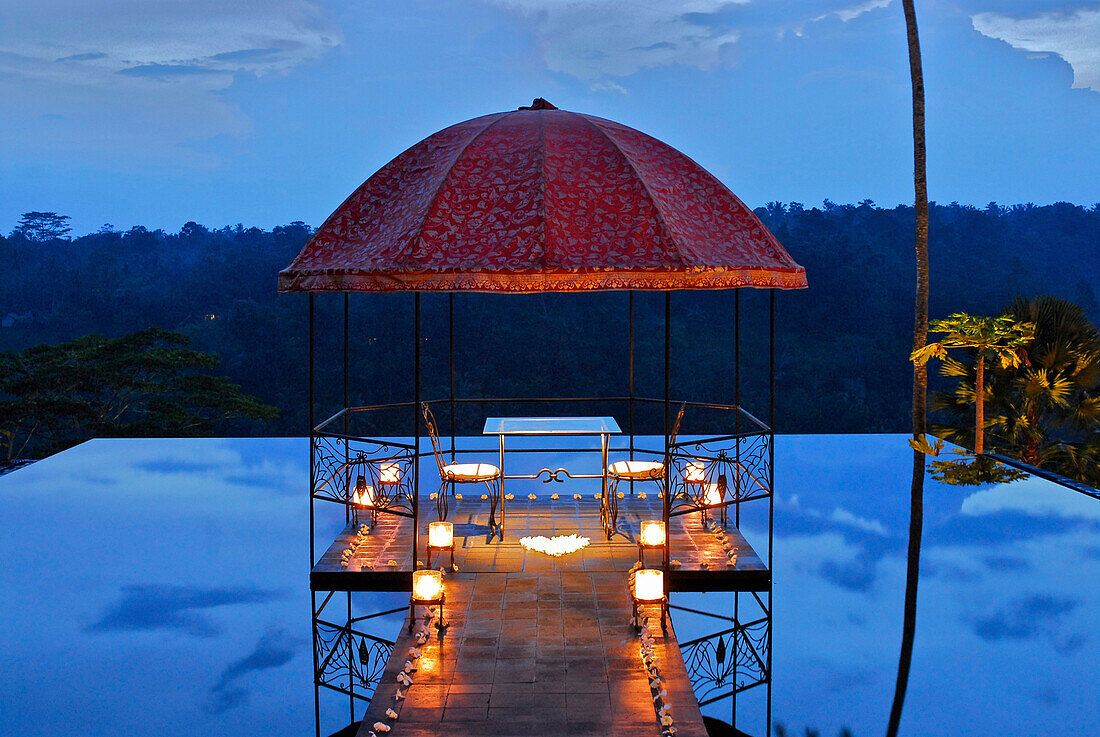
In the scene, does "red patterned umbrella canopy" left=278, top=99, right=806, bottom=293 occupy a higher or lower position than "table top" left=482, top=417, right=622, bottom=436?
higher

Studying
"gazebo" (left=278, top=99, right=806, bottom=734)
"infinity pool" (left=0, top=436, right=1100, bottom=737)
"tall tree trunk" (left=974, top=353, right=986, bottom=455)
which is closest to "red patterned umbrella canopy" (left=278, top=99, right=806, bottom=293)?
"gazebo" (left=278, top=99, right=806, bottom=734)

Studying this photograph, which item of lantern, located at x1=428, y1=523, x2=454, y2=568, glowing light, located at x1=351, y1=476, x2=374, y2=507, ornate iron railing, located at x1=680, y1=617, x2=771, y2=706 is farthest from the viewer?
glowing light, located at x1=351, y1=476, x2=374, y2=507

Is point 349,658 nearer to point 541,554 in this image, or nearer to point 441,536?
point 441,536

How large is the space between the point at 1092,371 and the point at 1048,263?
58.0 ft

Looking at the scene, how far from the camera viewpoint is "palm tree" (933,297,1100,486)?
9.43m

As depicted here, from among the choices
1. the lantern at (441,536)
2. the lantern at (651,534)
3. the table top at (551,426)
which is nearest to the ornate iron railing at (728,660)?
the lantern at (651,534)

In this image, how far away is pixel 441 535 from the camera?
20.1ft

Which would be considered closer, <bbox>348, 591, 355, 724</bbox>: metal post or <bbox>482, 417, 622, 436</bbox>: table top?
<bbox>348, 591, 355, 724</bbox>: metal post

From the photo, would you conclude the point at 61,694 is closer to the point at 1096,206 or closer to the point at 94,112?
the point at 94,112

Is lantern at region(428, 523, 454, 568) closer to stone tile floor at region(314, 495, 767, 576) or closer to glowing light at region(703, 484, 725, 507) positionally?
stone tile floor at region(314, 495, 767, 576)

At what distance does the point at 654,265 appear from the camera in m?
5.21

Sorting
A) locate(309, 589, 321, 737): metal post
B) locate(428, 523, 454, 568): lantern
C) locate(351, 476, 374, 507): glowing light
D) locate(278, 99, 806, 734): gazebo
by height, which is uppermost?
locate(278, 99, 806, 734): gazebo

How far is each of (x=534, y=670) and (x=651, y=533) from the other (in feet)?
5.36

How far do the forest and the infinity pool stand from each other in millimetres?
12731
